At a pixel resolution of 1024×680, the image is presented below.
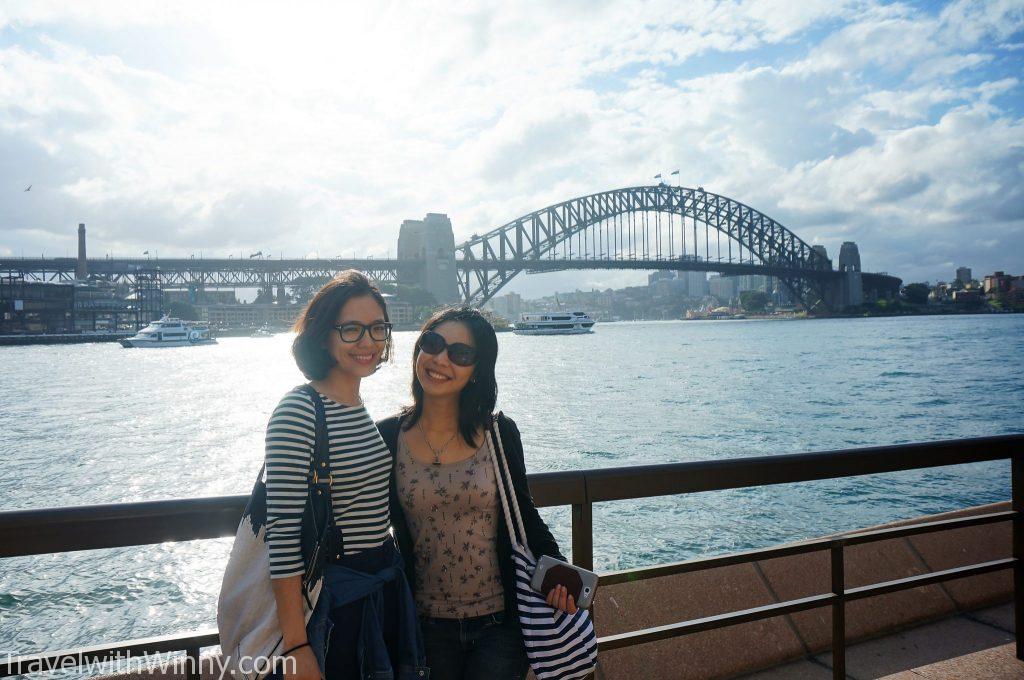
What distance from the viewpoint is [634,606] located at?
8.34ft

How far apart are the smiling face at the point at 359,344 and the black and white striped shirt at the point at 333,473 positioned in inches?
2.8

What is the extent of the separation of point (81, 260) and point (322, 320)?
74.0 m

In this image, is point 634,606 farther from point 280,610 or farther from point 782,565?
point 280,610

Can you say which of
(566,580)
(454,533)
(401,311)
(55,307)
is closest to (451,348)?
(454,533)

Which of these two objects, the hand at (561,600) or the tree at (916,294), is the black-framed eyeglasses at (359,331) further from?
the tree at (916,294)

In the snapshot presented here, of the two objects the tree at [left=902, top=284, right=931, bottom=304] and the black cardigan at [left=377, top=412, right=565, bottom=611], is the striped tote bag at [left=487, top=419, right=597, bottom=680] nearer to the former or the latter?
the black cardigan at [left=377, top=412, right=565, bottom=611]

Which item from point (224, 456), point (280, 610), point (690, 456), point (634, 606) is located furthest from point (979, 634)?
point (224, 456)

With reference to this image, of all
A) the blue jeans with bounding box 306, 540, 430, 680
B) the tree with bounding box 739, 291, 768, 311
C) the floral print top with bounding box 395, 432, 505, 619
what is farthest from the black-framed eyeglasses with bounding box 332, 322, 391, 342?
the tree with bounding box 739, 291, 768, 311

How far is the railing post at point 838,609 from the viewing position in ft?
5.32

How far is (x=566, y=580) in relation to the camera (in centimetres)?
123

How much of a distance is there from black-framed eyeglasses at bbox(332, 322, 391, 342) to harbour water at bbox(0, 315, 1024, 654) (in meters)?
0.30

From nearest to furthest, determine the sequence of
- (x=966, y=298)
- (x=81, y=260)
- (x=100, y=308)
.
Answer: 1. (x=100, y=308)
2. (x=81, y=260)
3. (x=966, y=298)

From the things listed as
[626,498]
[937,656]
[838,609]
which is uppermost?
[626,498]

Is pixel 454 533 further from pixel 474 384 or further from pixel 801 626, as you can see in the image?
pixel 801 626
